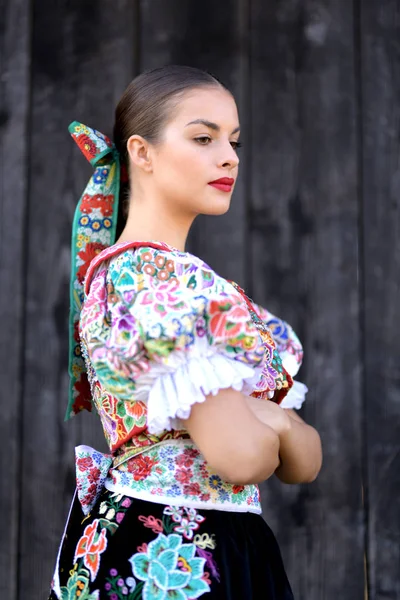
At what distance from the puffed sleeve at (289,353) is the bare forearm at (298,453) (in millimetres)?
231

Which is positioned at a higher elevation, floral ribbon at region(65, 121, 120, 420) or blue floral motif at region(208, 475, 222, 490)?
floral ribbon at region(65, 121, 120, 420)

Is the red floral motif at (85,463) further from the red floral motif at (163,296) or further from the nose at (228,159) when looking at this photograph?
the nose at (228,159)

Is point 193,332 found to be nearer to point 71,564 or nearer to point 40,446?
point 71,564

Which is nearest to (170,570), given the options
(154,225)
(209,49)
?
(154,225)

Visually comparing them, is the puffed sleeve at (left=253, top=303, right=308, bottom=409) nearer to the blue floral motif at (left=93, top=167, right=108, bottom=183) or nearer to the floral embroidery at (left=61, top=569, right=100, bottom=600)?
the blue floral motif at (left=93, top=167, right=108, bottom=183)

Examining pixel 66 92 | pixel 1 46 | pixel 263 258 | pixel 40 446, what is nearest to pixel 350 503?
pixel 263 258

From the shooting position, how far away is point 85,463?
4.20 feet

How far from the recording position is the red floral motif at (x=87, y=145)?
1477 mm

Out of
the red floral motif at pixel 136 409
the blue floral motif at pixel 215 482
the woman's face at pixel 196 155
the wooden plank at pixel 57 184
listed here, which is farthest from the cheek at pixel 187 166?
the wooden plank at pixel 57 184

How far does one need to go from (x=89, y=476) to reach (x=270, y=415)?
32cm

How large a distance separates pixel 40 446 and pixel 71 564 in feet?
2.48

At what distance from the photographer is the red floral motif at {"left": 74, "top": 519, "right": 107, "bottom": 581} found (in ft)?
3.80

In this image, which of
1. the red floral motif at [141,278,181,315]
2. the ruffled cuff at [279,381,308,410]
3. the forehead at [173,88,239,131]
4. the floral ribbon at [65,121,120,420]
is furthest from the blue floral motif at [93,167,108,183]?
the ruffled cuff at [279,381,308,410]

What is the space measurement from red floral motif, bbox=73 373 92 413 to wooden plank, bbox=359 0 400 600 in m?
0.80
